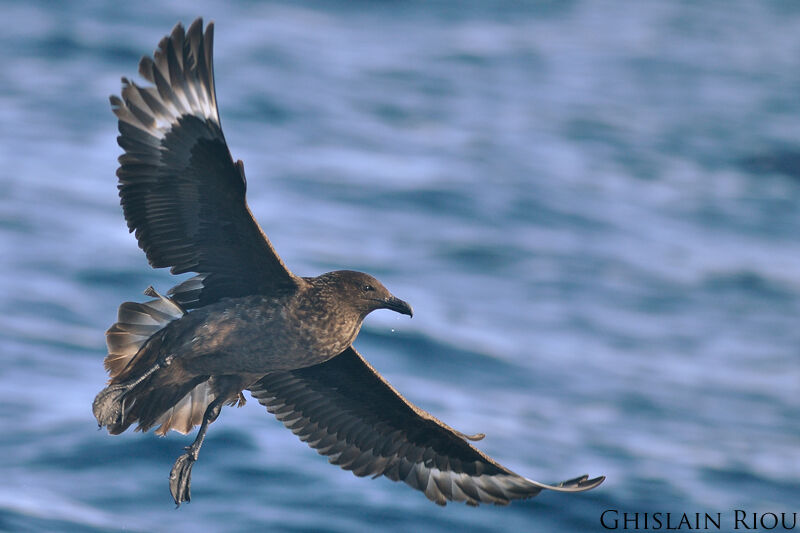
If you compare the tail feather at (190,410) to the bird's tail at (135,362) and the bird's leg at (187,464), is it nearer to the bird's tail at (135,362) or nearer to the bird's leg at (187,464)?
the bird's leg at (187,464)

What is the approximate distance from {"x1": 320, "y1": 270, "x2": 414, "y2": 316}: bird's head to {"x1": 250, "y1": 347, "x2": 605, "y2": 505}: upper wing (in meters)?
0.59

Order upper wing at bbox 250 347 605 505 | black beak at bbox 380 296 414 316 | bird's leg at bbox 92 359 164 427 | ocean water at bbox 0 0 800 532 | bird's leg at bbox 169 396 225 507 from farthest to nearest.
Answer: ocean water at bbox 0 0 800 532
upper wing at bbox 250 347 605 505
bird's leg at bbox 169 396 225 507
black beak at bbox 380 296 414 316
bird's leg at bbox 92 359 164 427

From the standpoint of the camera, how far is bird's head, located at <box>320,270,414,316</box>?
6.27 m

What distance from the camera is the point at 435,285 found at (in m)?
15.2

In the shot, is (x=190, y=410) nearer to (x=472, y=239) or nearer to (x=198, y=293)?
(x=198, y=293)

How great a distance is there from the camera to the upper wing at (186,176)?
580 centimetres

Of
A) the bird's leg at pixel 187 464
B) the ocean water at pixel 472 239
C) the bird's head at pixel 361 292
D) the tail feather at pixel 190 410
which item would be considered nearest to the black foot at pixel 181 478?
the bird's leg at pixel 187 464

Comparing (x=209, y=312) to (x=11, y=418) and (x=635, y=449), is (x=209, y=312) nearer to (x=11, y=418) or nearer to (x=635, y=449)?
(x=11, y=418)

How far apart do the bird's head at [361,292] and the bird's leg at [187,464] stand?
0.89 meters

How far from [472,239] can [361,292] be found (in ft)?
34.2

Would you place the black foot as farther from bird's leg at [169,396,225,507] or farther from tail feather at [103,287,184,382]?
tail feather at [103,287,184,382]

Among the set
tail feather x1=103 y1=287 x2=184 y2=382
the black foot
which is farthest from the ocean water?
tail feather x1=103 y1=287 x2=184 y2=382

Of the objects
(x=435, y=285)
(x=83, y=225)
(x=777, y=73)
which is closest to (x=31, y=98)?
(x=83, y=225)

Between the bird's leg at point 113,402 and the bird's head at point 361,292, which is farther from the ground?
the bird's head at point 361,292
